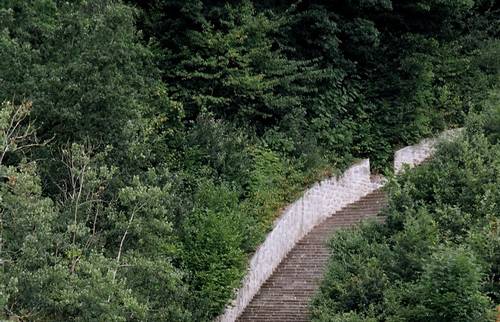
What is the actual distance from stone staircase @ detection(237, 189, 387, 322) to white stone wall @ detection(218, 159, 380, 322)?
0.59ft

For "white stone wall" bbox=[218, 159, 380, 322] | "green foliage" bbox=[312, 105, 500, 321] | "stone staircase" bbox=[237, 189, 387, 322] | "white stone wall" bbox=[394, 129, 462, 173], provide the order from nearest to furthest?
"green foliage" bbox=[312, 105, 500, 321] < "stone staircase" bbox=[237, 189, 387, 322] < "white stone wall" bbox=[218, 159, 380, 322] < "white stone wall" bbox=[394, 129, 462, 173]

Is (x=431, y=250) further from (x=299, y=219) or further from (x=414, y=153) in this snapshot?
(x=414, y=153)

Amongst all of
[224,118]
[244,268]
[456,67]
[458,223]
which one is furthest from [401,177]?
[456,67]

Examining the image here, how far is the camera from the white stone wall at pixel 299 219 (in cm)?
1912

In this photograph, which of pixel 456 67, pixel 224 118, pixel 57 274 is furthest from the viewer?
pixel 456 67

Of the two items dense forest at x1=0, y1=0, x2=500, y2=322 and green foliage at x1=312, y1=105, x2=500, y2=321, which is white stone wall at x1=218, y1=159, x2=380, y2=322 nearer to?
dense forest at x1=0, y1=0, x2=500, y2=322

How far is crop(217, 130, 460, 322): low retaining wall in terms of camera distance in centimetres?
1919

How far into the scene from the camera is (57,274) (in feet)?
41.5

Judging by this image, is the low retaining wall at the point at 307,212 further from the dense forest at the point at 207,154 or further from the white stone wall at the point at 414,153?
the dense forest at the point at 207,154

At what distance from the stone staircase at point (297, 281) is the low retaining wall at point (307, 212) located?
18cm

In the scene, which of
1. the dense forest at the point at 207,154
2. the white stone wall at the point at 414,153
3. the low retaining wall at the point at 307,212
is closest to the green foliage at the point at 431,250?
the dense forest at the point at 207,154

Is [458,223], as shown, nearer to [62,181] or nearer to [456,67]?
[62,181]

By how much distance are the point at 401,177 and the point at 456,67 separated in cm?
1115

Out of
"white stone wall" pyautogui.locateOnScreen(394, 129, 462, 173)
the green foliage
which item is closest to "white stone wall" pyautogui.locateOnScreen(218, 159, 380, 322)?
"white stone wall" pyautogui.locateOnScreen(394, 129, 462, 173)
